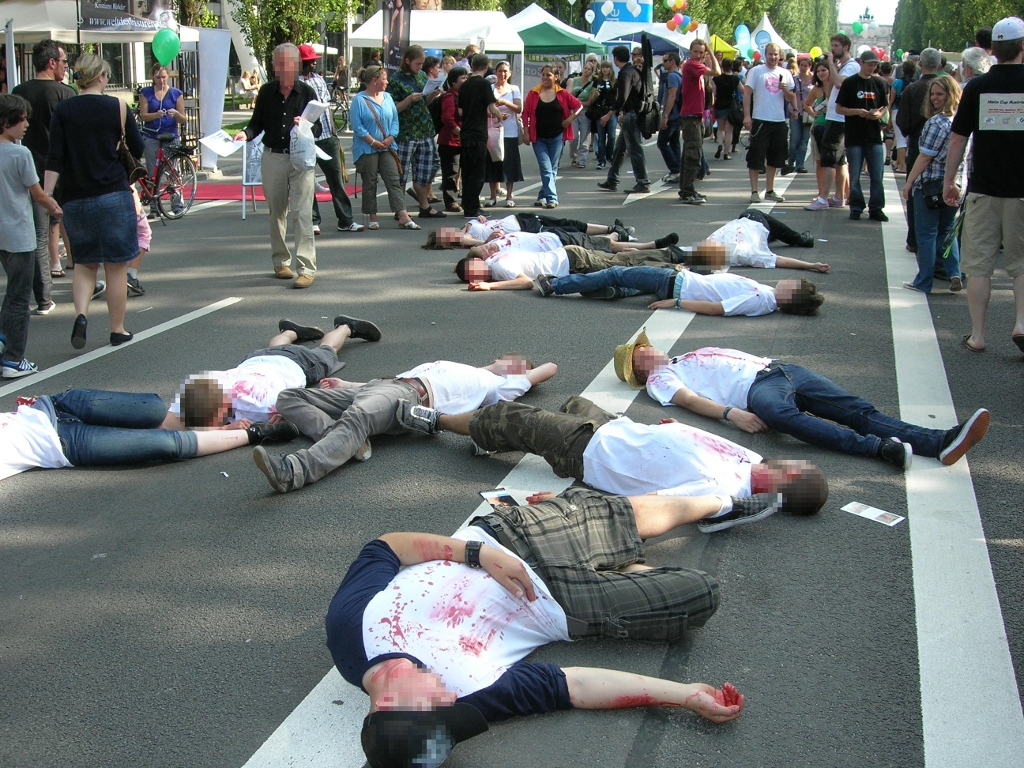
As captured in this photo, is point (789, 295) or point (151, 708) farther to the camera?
point (789, 295)

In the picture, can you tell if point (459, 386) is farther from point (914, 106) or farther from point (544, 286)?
point (914, 106)

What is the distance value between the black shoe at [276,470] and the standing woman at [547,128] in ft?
32.8

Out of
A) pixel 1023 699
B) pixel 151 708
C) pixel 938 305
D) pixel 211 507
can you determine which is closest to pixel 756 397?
pixel 1023 699

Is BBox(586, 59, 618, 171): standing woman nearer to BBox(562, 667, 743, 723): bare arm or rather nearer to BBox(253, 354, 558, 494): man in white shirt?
BBox(253, 354, 558, 494): man in white shirt

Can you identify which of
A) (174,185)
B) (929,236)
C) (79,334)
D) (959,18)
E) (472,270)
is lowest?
(79,334)

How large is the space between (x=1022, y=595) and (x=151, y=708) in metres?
3.36

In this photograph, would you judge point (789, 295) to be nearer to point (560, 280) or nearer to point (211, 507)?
point (560, 280)

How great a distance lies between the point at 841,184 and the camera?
1425cm

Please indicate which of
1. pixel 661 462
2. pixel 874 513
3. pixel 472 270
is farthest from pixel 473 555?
pixel 472 270

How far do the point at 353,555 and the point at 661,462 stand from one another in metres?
1.45

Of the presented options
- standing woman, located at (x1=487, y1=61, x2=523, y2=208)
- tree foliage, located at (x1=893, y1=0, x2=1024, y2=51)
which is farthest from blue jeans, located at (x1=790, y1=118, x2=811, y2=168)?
tree foliage, located at (x1=893, y1=0, x2=1024, y2=51)

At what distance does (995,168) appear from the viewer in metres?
7.02

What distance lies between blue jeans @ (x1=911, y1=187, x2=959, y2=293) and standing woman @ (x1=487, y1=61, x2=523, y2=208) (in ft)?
21.7

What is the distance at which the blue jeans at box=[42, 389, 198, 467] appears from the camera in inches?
213
